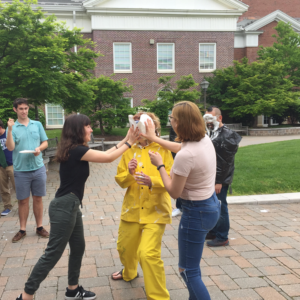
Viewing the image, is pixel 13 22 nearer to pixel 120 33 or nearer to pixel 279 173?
pixel 279 173

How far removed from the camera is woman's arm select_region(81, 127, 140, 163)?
9.17 feet

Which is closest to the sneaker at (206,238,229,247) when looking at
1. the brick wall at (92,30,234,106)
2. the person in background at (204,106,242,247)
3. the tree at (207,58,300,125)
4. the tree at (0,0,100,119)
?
the person in background at (204,106,242,247)

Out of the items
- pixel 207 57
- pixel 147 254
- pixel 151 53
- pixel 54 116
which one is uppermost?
pixel 151 53

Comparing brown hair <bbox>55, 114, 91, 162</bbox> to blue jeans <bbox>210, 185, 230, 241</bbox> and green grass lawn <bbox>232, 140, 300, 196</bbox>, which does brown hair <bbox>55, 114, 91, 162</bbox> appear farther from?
green grass lawn <bbox>232, 140, 300, 196</bbox>

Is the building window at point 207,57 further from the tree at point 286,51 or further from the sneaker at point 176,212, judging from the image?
the sneaker at point 176,212

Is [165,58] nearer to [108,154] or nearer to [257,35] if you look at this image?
[257,35]

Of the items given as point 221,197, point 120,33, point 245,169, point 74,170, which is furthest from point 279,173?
point 120,33

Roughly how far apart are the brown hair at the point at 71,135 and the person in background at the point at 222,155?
202 cm

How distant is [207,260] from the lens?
3.99 m

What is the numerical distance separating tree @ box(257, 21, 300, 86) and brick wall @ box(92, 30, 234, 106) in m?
3.13

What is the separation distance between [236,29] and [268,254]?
26.6 metres

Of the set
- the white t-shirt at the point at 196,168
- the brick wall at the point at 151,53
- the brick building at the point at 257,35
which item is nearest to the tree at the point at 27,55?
the white t-shirt at the point at 196,168

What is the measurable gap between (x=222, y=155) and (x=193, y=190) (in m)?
1.81

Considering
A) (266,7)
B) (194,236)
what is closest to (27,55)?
(194,236)
